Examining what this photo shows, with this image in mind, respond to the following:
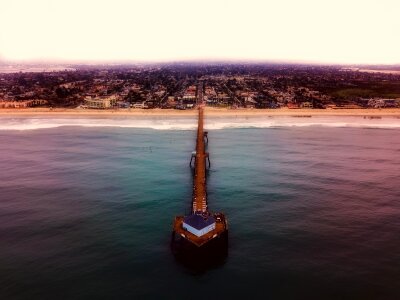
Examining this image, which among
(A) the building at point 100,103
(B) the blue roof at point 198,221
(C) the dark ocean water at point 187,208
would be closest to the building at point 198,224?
(B) the blue roof at point 198,221

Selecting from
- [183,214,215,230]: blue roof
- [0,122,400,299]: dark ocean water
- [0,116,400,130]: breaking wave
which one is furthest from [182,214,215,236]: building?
[0,116,400,130]: breaking wave

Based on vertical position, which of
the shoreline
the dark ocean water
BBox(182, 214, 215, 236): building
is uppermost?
the shoreline

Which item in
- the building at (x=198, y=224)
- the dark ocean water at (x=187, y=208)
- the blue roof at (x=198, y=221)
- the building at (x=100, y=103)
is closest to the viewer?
the dark ocean water at (x=187, y=208)

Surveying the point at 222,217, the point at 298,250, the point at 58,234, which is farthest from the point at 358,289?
the point at 58,234

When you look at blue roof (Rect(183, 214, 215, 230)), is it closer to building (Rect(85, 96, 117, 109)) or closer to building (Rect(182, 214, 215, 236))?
building (Rect(182, 214, 215, 236))

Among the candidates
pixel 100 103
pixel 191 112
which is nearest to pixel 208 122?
pixel 191 112

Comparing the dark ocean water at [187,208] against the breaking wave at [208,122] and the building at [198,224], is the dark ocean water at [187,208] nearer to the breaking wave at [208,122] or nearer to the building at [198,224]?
the building at [198,224]

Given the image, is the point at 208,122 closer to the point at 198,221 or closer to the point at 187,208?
the point at 187,208
